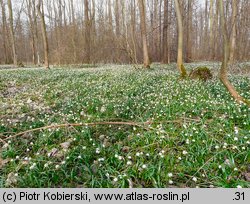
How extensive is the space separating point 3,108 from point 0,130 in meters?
1.97

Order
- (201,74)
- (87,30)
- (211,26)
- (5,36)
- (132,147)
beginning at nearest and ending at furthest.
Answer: (132,147) → (201,74) → (87,30) → (211,26) → (5,36)

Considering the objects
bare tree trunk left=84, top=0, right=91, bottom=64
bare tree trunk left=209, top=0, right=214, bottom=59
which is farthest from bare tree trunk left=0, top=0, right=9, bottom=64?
bare tree trunk left=209, top=0, right=214, bottom=59

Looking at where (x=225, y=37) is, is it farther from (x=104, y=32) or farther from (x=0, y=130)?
(x=104, y=32)

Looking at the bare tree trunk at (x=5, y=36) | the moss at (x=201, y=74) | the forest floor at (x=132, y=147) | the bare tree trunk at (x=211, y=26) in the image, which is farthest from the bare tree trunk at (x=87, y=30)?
the forest floor at (x=132, y=147)

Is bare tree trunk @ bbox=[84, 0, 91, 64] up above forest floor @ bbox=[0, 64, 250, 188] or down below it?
above

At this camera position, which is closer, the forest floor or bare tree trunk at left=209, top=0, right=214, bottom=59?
the forest floor

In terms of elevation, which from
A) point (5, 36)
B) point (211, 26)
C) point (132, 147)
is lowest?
point (132, 147)

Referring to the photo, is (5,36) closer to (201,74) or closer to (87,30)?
(87,30)

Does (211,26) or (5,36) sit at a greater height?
(5,36)

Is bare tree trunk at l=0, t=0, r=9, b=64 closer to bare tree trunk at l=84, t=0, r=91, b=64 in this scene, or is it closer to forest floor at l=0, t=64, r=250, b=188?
bare tree trunk at l=84, t=0, r=91, b=64

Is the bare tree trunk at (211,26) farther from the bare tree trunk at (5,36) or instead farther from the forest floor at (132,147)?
the bare tree trunk at (5,36)

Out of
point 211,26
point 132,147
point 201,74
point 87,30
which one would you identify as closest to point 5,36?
point 87,30

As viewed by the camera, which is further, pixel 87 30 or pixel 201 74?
pixel 87 30

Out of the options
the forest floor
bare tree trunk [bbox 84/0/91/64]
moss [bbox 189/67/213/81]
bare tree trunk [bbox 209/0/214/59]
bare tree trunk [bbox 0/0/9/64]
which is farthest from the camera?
bare tree trunk [bbox 0/0/9/64]
